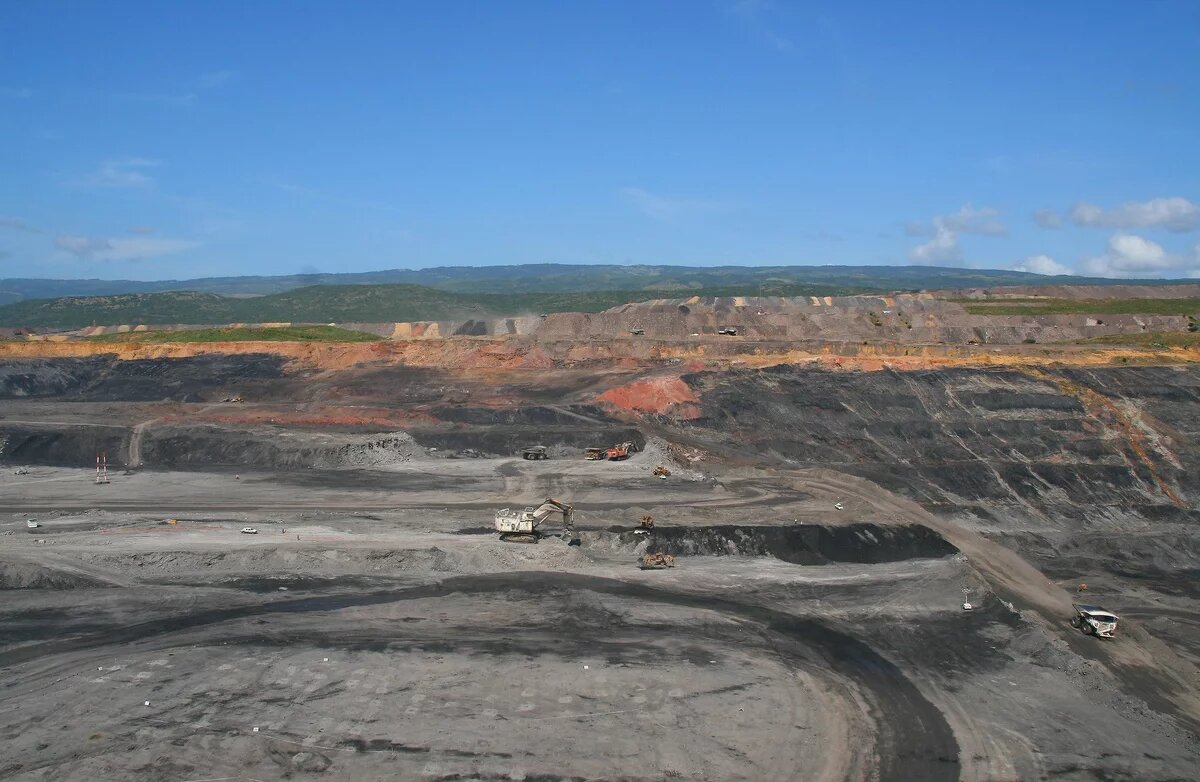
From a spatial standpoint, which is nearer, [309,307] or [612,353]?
[612,353]

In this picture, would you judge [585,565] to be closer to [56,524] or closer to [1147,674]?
[1147,674]

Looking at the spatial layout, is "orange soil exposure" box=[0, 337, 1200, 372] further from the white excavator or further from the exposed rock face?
the white excavator

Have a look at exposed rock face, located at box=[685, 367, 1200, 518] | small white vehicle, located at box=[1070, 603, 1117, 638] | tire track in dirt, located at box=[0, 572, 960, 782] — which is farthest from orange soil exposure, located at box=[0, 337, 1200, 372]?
tire track in dirt, located at box=[0, 572, 960, 782]

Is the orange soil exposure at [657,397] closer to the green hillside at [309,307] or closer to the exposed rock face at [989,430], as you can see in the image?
the exposed rock face at [989,430]

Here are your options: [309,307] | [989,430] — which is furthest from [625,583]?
[309,307]

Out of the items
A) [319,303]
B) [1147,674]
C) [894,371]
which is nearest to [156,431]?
[894,371]

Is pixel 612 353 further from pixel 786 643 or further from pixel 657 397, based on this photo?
pixel 786 643

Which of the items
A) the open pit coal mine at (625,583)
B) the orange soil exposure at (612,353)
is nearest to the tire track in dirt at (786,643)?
the open pit coal mine at (625,583)
